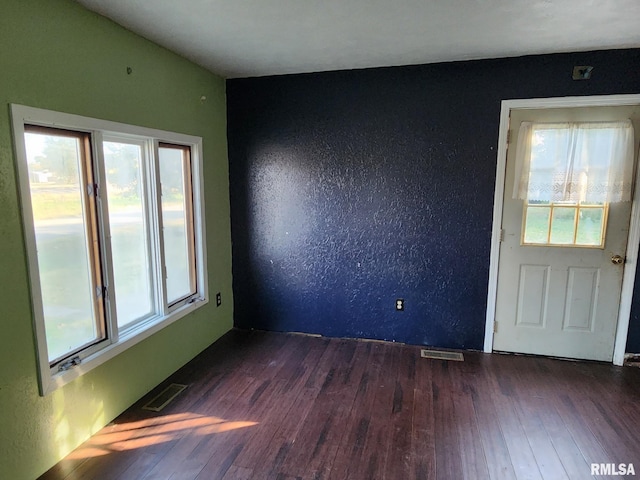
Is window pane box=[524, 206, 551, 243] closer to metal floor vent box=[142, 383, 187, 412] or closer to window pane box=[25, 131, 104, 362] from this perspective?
metal floor vent box=[142, 383, 187, 412]

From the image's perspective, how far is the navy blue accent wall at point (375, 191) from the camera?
10.1 ft

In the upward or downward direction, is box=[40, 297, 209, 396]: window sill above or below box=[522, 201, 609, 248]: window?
below

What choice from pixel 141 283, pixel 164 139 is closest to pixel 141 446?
pixel 141 283

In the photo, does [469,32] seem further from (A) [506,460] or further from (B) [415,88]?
(A) [506,460]

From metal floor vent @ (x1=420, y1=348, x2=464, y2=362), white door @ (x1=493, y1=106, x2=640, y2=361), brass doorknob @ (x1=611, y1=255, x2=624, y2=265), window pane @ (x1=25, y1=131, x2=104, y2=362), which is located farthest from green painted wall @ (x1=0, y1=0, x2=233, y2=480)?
brass doorknob @ (x1=611, y1=255, x2=624, y2=265)

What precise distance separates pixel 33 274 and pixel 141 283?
895 mm

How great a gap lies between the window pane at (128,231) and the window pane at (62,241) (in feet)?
0.68

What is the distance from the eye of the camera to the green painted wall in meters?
1.74

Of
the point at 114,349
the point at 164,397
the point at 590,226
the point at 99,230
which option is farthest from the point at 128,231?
the point at 590,226

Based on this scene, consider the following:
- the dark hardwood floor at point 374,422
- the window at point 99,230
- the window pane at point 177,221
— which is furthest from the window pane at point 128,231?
the dark hardwood floor at point 374,422

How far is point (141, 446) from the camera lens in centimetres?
216

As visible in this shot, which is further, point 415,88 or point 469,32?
point 415,88

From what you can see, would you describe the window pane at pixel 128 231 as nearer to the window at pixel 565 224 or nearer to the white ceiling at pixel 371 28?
the white ceiling at pixel 371 28

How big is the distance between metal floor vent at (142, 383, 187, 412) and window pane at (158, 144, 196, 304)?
63 cm
